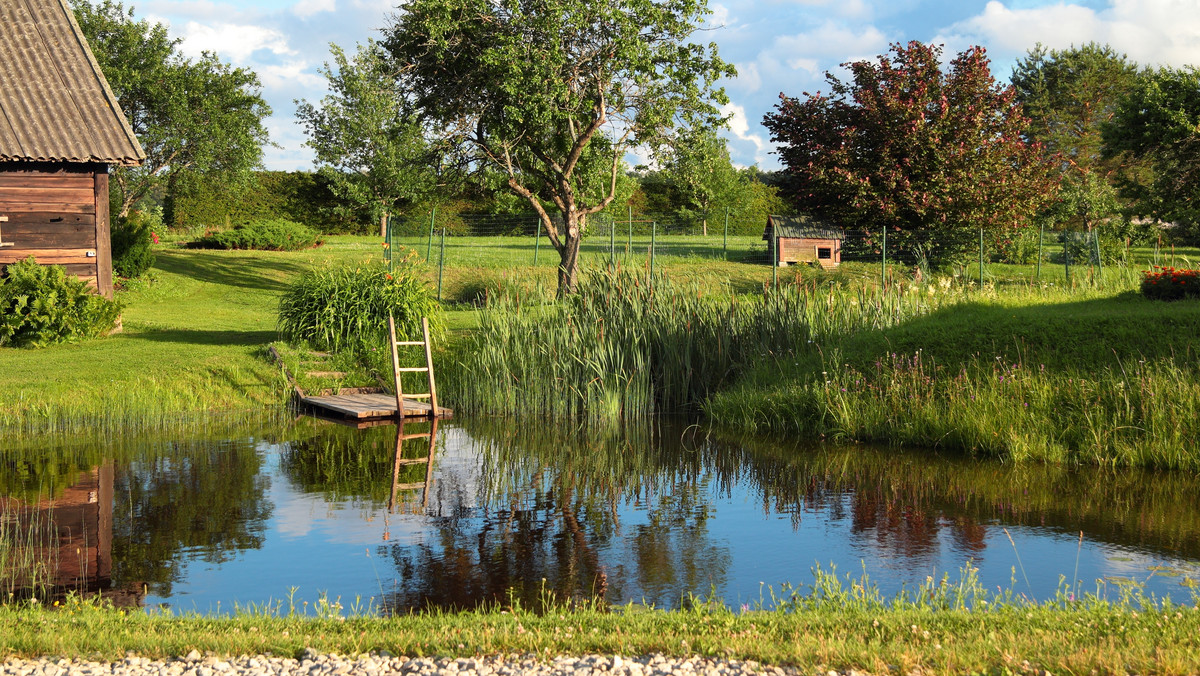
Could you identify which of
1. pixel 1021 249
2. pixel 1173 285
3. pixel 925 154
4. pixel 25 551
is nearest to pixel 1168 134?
pixel 1021 249

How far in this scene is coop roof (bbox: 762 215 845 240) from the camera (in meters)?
26.7

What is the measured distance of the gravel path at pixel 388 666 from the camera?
437cm

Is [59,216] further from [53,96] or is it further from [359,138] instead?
[359,138]

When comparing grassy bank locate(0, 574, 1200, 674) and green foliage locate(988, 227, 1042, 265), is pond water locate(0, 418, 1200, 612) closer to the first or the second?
grassy bank locate(0, 574, 1200, 674)

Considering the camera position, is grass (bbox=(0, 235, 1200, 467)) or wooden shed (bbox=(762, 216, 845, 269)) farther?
wooden shed (bbox=(762, 216, 845, 269))

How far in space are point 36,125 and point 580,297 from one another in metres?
9.91

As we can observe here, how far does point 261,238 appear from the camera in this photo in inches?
1254

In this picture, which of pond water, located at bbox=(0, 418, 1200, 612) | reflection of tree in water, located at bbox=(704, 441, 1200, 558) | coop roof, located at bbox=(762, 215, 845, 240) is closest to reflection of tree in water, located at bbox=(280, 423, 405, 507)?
pond water, located at bbox=(0, 418, 1200, 612)

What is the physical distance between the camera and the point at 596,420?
13.1 m

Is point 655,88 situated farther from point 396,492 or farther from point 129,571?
point 129,571

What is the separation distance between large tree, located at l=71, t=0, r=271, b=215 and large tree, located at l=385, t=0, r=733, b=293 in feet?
37.9

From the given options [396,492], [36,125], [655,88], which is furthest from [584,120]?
[396,492]

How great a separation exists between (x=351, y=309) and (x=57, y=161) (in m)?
5.96

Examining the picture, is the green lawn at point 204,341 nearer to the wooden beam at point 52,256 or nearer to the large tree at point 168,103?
the wooden beam at point 52,256
